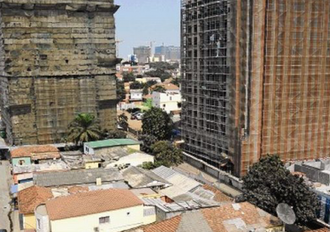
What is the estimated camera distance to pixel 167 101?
78.4 meters

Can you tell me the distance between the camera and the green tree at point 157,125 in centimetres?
5144

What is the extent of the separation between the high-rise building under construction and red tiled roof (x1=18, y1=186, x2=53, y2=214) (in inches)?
684

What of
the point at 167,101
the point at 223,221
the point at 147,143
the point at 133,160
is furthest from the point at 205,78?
the point at 167,101

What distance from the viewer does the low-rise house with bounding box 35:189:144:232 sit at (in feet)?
72.4

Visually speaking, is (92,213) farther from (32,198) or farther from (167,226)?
(32,198)

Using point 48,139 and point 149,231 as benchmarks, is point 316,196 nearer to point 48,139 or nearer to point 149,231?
point 149,231

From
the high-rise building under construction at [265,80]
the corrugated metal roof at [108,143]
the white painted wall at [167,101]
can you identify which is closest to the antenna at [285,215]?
the high-rise building under construction at [265,80]

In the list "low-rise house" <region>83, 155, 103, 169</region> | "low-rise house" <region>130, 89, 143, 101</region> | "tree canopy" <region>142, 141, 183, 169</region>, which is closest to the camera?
"low-rise house" <region>83, 155, 103, 169</region>

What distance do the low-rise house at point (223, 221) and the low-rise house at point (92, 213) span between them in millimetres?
975

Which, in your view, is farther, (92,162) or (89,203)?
(92,162)

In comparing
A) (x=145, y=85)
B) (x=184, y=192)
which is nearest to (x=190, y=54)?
(x=184, y=192)

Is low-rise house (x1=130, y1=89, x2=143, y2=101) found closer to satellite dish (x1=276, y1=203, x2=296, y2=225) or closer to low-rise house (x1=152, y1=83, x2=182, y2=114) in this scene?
low-rise house (x1=152, y1=83, x2=182, y2=114)

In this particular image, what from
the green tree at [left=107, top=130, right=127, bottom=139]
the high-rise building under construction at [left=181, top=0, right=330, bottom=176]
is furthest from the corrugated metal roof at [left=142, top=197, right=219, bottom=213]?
the green tree at [left=107, top=130, right=127, bottom=139]

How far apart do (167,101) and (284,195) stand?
5320 cm
